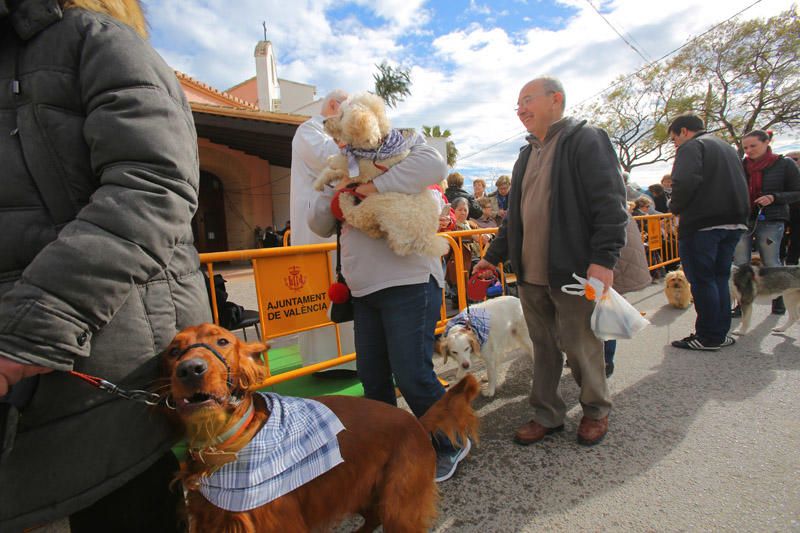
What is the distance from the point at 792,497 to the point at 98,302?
3120 mm

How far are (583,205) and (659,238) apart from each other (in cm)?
692

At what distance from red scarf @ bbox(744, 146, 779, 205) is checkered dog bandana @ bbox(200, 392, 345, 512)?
6.50 meters

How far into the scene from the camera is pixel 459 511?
2.15m

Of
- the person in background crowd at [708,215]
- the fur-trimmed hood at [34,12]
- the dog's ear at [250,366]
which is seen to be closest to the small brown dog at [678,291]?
the person in background crowd at [708,215]

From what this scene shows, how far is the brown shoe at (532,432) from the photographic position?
2.72m

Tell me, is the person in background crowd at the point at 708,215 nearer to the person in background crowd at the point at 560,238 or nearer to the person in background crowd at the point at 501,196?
the person in background crowd at the point at 560,238

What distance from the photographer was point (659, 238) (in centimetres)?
811

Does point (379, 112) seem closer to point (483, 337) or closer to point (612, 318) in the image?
point (612, 318)

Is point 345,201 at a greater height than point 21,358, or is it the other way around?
point 345,201

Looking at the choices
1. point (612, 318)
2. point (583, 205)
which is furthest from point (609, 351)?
point (583, 205)

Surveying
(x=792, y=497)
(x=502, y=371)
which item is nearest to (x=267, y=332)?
(x=502, y=371)

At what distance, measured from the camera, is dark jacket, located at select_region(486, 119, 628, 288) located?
7.72ft

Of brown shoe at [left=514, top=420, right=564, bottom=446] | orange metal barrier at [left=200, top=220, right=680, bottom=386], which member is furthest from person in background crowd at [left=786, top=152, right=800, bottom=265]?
orange metal barrier at [left=200, top=220, right=680, bottom=386]

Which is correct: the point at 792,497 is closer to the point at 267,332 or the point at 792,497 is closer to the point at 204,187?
the point at 267,332
